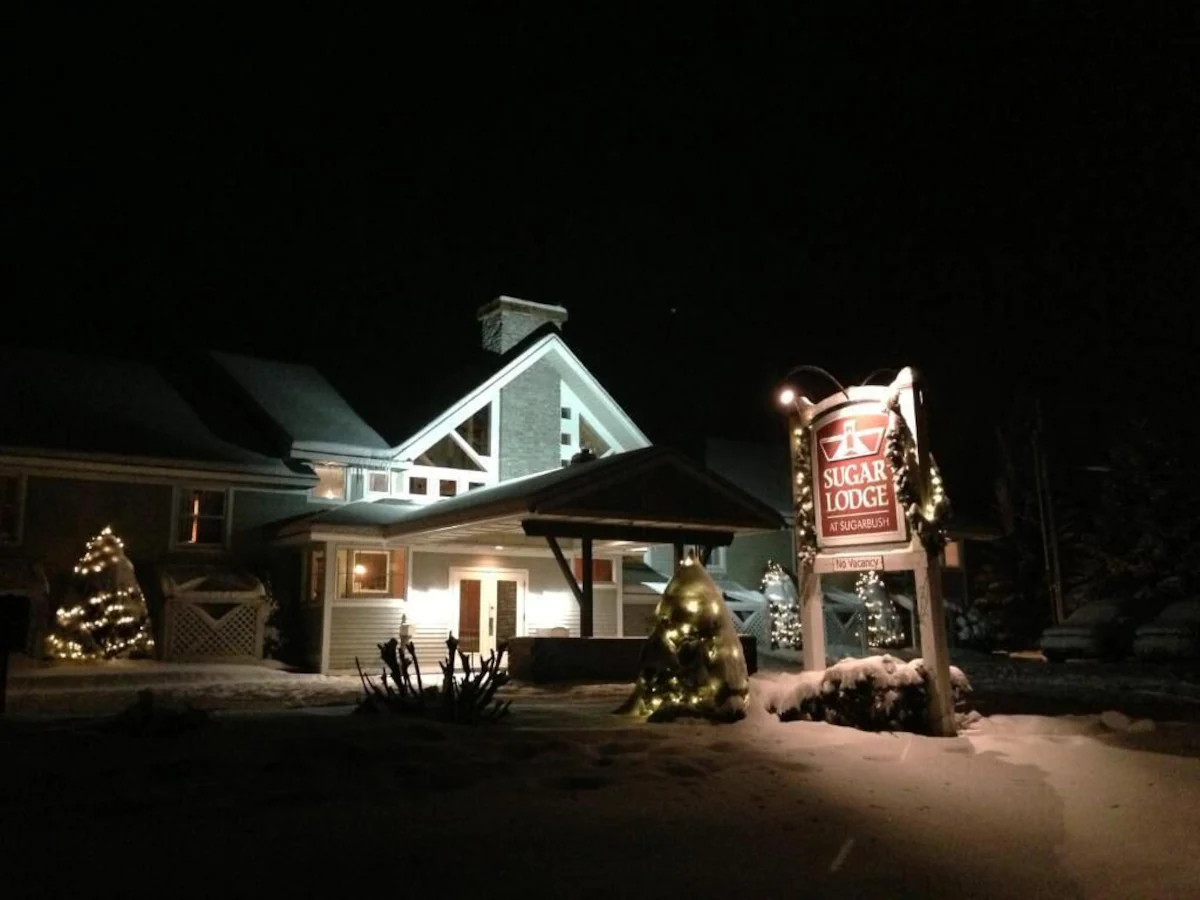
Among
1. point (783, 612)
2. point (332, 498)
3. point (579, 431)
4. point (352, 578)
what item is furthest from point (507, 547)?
point (783, 612)

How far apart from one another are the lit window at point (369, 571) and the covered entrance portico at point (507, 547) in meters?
0.03

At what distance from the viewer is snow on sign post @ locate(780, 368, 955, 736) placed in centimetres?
1059

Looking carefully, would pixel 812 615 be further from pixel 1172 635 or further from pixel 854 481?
pixel 1172 635

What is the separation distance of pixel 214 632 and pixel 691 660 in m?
12.8

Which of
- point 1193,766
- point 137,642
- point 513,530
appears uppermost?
point 513,530

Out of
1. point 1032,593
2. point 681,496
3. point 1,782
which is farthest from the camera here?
point 1032,593

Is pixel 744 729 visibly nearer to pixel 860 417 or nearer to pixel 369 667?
pixel 860 417

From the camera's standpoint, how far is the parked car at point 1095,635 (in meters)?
25.3

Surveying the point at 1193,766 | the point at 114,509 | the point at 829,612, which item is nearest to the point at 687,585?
the point at 1193,766

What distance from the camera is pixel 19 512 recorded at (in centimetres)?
1958

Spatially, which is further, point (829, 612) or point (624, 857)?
point (829, 612)

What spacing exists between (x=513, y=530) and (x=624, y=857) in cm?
1513

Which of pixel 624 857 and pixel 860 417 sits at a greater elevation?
pixel 860 417

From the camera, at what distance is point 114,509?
20.6m
